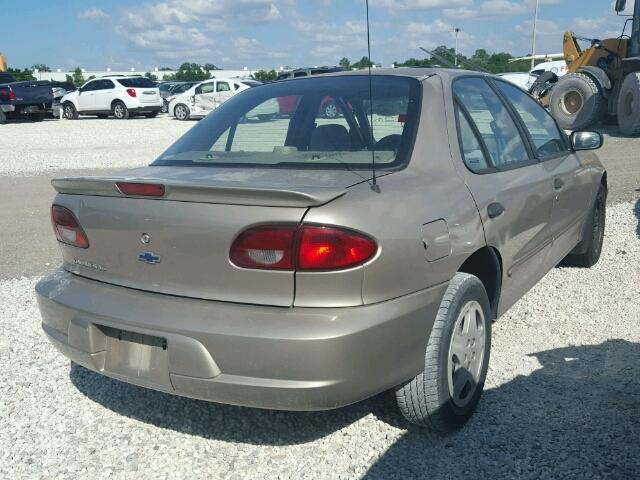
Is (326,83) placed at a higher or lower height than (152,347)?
higher

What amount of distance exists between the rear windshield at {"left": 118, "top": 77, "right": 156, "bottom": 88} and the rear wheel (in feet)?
2.63

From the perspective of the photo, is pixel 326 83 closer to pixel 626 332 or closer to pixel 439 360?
pixel 439 360

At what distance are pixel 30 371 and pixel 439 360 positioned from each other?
2377 millimetres

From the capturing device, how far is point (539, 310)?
451 centimetres

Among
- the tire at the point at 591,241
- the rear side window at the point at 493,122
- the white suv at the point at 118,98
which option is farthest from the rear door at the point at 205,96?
the rear side window at the point at 493,122

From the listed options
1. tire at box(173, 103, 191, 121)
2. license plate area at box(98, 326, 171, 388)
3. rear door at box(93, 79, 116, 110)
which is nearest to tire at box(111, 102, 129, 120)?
rear door at box(93, 79, 116, 110)

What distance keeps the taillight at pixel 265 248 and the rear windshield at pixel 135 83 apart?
2557cm

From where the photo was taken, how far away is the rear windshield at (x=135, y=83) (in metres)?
26.3

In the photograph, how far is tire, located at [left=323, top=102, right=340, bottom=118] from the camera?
339cm

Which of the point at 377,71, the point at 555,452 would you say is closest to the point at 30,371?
the point at 377,71

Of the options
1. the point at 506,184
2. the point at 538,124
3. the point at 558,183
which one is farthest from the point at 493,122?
the point at 538,124

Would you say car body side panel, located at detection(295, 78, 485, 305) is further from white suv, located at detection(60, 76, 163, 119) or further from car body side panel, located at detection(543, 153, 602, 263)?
white suv, located at detection(60, 76, 163, 119)

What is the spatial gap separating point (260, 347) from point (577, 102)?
1588cm

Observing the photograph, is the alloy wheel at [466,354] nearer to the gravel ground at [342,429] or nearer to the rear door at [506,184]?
the gravel ground at [342,429]
